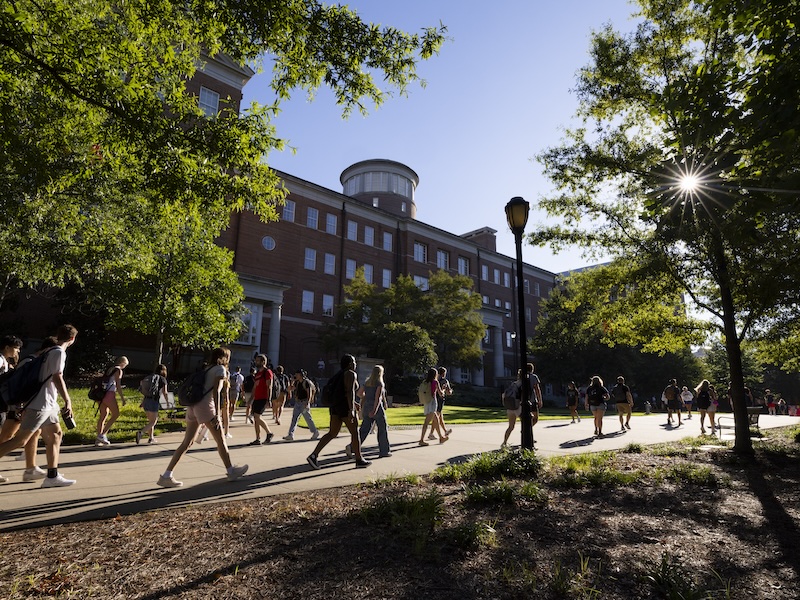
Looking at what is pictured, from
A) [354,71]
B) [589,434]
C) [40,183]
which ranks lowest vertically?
[589,434]

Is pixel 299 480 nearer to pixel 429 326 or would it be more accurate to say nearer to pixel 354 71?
pixel 354 71

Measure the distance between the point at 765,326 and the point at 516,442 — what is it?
744cm

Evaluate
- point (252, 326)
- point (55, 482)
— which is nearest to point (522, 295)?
point (55, 482)

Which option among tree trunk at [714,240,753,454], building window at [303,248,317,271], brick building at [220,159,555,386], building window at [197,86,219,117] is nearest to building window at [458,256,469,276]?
brick building at [220,159,555,386]

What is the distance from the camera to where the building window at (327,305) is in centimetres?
4031

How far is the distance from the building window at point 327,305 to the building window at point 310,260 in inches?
102

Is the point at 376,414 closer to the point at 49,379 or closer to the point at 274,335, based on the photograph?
the point at 49,379

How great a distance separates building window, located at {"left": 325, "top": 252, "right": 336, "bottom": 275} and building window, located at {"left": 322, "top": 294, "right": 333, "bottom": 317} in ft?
6.97

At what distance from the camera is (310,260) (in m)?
40.1

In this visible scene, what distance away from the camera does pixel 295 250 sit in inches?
1512

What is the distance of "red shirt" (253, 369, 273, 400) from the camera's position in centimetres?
Result: 1045

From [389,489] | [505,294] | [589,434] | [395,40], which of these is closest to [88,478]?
[389,489]

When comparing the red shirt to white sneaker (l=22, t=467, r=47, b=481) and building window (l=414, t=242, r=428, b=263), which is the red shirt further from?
building window (l=414, t=242, r=428, b=263)

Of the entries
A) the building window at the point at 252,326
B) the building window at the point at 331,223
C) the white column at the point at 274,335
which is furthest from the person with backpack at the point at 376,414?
the building window at the point at 331,223
